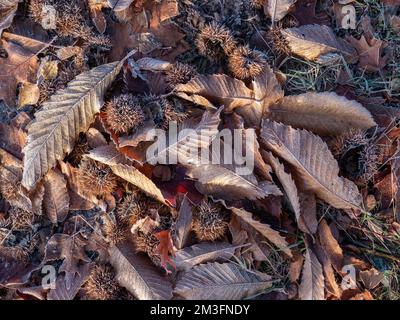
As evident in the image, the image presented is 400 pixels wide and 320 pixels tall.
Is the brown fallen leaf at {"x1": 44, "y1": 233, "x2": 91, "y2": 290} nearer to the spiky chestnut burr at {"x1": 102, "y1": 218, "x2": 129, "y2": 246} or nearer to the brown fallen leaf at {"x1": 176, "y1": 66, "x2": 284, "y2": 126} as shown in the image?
the spiky chestnut burr at {"x1": 102, "y1": 218, "x2": 129, "y2": 246}

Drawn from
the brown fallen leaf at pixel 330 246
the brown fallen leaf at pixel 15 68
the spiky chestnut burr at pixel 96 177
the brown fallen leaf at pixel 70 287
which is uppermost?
the brown fallen leaf at pixel 15 68

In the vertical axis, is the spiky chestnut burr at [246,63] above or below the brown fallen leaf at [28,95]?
above

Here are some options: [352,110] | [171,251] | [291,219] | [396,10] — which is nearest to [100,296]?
[171,251]

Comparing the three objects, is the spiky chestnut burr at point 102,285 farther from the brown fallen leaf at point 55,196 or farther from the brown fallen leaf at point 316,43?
the brown fallen leaf at point 316,43

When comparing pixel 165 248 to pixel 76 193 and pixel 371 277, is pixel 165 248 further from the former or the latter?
pixel 371 277

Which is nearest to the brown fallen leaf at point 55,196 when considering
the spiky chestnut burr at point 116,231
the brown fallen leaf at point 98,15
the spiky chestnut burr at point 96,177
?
the spiky chestnut burr at point 96,177

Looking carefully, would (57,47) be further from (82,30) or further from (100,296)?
(100,296)

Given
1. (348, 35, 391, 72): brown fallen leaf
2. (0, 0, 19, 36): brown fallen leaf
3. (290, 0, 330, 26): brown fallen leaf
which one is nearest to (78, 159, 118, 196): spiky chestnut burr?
(0, 0, 19, 36): brown fallen leaf
